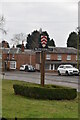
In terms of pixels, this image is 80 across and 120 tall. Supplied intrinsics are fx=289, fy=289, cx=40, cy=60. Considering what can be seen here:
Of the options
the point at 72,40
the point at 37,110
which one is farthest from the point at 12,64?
the point at 37,110

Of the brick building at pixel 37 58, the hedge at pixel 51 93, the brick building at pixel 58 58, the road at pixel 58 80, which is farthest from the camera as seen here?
the brick building at pixel 37 58

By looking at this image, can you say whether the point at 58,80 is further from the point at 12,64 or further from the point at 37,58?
the point at 12,64

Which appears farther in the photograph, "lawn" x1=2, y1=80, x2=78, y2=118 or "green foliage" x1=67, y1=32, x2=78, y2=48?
"green foliage" x1=67, y1=32, x2=78, y2=48

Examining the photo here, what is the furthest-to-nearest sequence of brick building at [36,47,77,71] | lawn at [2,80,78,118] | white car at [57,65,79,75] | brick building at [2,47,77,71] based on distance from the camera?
brick building at [2,47,77,71], brick building at [36,47,77,71], white car at [57,65,79,75], lawn at [2,80,78,118]

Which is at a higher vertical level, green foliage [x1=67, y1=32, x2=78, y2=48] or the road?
green foliage [x1=67, y1=32, x2=78, y2=48]

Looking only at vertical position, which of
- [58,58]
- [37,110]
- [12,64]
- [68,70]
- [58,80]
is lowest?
[37,110]

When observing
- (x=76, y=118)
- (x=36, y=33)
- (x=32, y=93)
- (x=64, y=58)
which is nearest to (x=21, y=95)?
(x=32, y=93)

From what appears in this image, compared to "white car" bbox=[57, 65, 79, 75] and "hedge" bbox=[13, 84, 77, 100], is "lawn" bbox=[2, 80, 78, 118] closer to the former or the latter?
"hedge" bbox=[13, 84, 77, 100]

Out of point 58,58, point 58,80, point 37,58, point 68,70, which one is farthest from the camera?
point 37,58

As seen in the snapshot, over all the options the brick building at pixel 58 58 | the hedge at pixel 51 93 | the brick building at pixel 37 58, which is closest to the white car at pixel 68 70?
the brick building at pixel 37 58

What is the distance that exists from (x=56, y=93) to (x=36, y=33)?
9827cm

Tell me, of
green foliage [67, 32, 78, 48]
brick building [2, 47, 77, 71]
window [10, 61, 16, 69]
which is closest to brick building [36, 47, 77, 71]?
brick building [2, 47, 77, 71]

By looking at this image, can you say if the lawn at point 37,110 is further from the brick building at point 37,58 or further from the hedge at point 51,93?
the brick building at point 37,58

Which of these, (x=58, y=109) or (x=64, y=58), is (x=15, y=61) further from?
(x=58, y=109)
